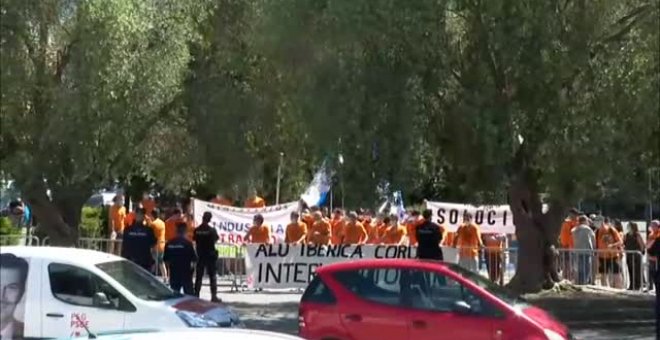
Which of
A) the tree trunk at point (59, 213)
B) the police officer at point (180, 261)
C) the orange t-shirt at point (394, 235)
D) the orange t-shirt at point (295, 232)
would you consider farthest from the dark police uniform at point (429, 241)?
the tree trunk at point (59, 213)

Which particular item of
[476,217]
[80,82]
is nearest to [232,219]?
[476,217]

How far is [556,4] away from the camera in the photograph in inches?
613

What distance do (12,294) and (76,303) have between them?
0.74 meters

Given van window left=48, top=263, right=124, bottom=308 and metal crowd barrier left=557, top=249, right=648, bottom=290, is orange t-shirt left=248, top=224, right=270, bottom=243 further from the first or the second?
van window left=48, top=263, right=124, bottom=308

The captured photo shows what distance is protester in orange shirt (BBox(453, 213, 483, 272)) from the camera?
70.2 feet

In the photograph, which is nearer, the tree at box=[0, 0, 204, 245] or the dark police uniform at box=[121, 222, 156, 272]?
the tree at box=[0, 0, 204, 245]

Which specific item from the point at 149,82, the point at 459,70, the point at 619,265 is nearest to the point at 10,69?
the point at 149,82

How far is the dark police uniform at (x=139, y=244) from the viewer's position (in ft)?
60.4

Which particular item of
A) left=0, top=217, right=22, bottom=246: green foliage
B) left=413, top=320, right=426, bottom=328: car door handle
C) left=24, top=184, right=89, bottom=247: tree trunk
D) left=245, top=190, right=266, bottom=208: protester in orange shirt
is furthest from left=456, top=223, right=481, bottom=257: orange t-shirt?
left=413, top=320, right=426, bottom=328: car door handle

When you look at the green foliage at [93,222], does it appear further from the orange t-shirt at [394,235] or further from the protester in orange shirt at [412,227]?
the orange t-shirt at [394,235]

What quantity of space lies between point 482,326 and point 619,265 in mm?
10518

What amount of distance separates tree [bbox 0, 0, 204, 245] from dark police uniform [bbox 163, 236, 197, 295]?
1859mm

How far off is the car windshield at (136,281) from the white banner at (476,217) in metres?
12.8

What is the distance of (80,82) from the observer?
17.6 metres
